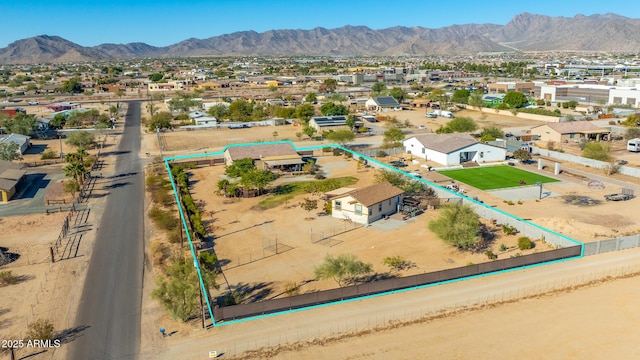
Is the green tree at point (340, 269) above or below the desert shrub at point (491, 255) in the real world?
above

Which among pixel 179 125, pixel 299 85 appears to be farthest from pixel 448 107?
pixel 299 85

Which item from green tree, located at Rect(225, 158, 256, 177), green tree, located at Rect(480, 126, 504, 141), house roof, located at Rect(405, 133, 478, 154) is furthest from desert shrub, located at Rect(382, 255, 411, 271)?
green tree, located at Rect(480, 126, 504, 141)

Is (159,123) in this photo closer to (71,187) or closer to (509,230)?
(71,187)

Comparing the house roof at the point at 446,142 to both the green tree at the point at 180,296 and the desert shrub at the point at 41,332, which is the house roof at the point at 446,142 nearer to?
the green tree at the point at 180,296

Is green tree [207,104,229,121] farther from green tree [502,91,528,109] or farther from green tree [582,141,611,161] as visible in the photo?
green tree [582,141,611,161]

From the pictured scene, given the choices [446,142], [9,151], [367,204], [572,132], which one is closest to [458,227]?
[367,204]

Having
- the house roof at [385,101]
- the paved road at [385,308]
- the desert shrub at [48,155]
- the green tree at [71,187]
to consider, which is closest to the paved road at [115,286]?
the paved road at [385,308]
